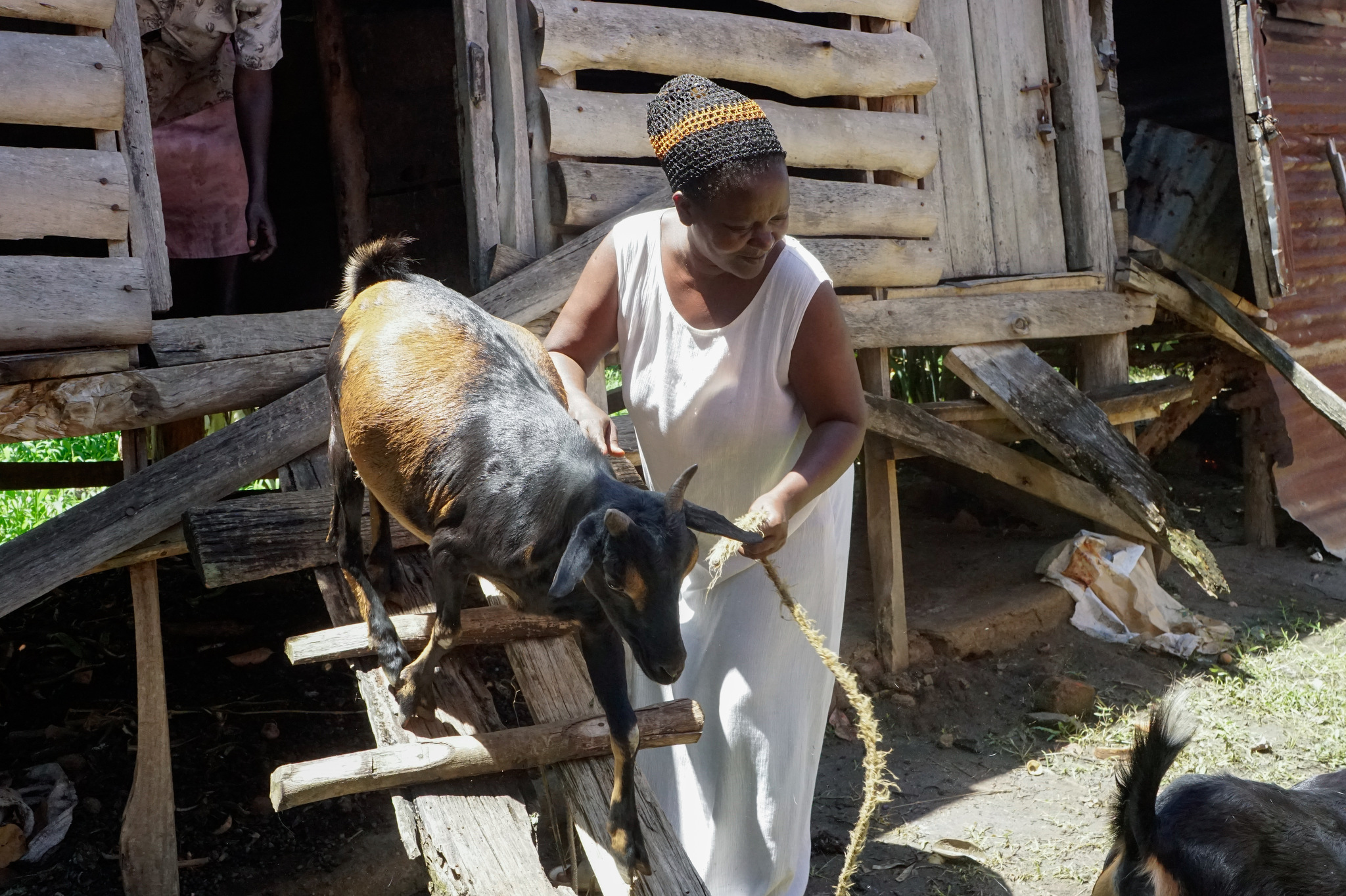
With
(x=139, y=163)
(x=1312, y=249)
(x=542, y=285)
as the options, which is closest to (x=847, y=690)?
(x=542, y=285)

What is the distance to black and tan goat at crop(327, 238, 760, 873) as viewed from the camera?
245cm

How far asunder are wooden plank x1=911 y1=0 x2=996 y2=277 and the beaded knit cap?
3.85m

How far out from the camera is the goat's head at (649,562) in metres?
2.42

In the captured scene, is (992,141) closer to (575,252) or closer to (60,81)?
(575,252)

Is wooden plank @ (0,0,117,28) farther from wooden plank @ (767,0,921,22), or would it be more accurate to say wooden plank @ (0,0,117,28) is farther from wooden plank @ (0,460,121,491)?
wooden plank @ (0,460,121,491)

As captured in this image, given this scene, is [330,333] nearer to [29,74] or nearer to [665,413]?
[29,74]

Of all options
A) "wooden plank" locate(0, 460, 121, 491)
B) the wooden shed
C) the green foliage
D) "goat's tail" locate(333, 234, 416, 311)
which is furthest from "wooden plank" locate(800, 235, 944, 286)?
the green foliage

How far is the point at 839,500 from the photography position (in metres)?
3.31

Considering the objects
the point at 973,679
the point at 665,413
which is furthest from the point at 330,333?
the point at 973,679

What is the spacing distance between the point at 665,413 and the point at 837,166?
10.6 feet

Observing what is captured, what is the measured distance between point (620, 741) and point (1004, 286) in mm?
4563

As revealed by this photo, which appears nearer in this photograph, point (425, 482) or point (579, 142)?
point (425, 482)

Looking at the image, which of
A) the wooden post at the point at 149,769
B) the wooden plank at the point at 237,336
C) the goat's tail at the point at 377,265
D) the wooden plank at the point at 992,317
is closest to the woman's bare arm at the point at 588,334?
the goat's tail at the point at 377,265

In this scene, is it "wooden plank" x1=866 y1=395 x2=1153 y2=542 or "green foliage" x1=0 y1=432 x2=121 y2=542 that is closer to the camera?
"wooden plank" x1=866 y1=395 x2=1153 y2=542
